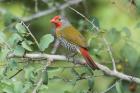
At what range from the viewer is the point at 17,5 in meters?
7.79

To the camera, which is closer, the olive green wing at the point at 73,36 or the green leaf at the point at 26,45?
the green leaf at the point at 26,45

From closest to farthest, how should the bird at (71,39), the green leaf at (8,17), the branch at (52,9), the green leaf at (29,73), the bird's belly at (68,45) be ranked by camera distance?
the green leaf at (29,73), the bird at (71,39), the bird's belly at (68,45), the green leaf at (8,17), the branch at (52,9)

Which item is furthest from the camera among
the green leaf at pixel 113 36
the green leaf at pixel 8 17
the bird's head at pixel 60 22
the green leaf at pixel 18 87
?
the green leaf at pixel 8 17

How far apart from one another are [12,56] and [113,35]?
889 mm

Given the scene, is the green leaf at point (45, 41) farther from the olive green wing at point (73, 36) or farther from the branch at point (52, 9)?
the branch at point (52, 9)

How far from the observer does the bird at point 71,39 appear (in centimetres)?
468

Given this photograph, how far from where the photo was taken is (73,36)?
16.5 feet

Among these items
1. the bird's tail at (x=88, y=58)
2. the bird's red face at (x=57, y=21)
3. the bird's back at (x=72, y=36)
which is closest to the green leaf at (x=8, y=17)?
the bird's red face at (x=57, y=21)

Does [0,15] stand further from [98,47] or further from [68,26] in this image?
[98,47]

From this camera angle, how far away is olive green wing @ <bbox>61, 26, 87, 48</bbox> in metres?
4.91

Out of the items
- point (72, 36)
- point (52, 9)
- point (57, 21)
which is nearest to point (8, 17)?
point (57, 21)

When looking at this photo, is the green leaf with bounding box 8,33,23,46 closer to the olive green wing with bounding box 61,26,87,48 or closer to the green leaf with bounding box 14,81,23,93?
the green leaf with bounding box 14,81,23,93

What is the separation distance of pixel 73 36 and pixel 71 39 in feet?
0.09

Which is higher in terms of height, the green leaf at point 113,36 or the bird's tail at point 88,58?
the green leaf at point 113,36
